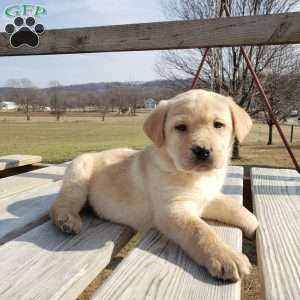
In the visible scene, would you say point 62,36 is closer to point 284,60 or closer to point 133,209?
point 133,209

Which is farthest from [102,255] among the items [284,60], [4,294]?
[284,60]

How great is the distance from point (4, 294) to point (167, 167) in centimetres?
97

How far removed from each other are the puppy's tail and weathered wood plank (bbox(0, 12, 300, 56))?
0.87 meters

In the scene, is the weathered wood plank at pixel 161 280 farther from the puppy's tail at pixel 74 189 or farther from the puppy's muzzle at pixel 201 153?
the puppy's tail at pixel 74 189

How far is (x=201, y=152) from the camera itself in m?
1.68

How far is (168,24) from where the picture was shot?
8.02 ft

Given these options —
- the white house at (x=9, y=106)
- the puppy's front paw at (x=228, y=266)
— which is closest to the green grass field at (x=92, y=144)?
the puppy's front paw at (x=228, y=266)

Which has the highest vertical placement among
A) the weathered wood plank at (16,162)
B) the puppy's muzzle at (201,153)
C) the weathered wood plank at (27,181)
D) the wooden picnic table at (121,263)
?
the puppy's muzzle at (201,153)

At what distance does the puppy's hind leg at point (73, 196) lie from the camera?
163 cm

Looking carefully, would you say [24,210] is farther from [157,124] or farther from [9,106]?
[9,106]

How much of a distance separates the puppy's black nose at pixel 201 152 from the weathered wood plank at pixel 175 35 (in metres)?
0.98

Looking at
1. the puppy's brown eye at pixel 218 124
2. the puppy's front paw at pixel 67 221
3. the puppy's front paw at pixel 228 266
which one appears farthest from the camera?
the puppy's brown eye at pixel 218 124

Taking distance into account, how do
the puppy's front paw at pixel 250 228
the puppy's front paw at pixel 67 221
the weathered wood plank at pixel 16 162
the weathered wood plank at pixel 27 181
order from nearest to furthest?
1. the puppy's front paw at pixel 67 221
2. the puppy's front paw at pixel 250 228
3. the weathered wood plank at pixel 27 181
4. the weathered wood plank at pixel 16 162

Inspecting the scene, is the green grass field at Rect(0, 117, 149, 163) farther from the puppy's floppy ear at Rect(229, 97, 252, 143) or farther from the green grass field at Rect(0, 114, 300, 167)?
the puppy's floppy ear at Rect(229, 97, 252, 143)
